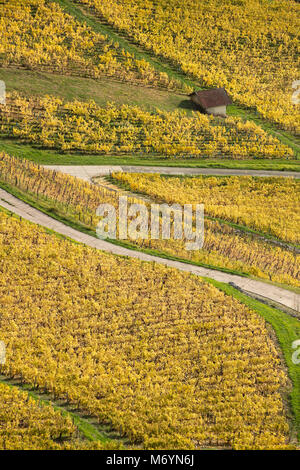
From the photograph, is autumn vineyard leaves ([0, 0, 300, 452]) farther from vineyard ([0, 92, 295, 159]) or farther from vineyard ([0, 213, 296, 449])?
vineyard ([0, 92, 295, 159])

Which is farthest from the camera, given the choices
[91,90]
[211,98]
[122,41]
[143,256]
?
[122,41]

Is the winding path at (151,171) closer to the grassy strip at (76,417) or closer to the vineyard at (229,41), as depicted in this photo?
the vineyard at (229,41)

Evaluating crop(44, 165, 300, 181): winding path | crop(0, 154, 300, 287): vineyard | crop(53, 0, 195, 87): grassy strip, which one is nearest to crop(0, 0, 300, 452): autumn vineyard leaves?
crop(0, 154, 300, 287): vineyard

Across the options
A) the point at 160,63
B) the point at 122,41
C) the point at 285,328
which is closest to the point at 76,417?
the point at 285,328

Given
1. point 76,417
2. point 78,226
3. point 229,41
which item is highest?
point 229,41

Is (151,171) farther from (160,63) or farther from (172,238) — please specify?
(160,63)
